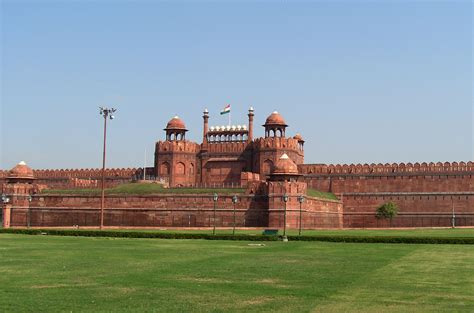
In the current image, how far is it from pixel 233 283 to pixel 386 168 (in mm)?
45577

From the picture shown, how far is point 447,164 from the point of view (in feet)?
180

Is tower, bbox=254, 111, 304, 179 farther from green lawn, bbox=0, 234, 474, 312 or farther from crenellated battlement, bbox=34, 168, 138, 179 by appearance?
green lawn, bbox=0, 234, 474, 312

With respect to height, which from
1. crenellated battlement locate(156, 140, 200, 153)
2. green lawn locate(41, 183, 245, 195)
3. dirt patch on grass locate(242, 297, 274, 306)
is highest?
crenellated battlement locate(156, 140, 200, 153)

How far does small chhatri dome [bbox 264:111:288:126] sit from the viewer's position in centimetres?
5853

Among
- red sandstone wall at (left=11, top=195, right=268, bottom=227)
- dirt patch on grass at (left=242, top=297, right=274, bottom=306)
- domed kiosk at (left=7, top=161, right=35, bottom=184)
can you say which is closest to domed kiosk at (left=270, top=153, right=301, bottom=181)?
red sandstone wall at (left=11, top=195, right=268, bottom=227)

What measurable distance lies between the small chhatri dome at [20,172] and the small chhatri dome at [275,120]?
2269 centimetres

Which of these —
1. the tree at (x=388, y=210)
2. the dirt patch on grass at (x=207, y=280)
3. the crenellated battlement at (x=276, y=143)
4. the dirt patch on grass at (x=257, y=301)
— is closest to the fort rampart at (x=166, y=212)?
the tree at (x=388, y=210)

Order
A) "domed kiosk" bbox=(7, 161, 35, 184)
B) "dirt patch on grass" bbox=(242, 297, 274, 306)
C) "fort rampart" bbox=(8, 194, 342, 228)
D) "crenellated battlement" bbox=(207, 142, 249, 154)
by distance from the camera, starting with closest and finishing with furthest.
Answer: "dirt patch on grass" bbox=(242, 297, 274, 306) → "fort rampart" bbox=(8, 194, 342, 228) → "domed kiosk" bbox=(7, 161, 35, 184) → "crenellated battlement" bbox=(207, 142, 249, 154)

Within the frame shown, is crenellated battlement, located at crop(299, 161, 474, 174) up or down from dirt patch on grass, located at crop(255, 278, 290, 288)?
up

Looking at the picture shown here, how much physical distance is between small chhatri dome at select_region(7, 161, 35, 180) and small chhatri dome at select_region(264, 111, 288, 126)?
22686 millimetres

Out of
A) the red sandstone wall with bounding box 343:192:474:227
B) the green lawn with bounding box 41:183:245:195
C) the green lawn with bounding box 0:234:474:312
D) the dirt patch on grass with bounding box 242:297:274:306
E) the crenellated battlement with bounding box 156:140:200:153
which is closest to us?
the green lawn with bounding box 0:234:474:312

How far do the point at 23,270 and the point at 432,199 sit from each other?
149 feet

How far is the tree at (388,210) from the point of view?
54.2 metres

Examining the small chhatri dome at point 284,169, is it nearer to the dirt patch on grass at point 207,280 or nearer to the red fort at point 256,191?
the red fort at point 256,191
